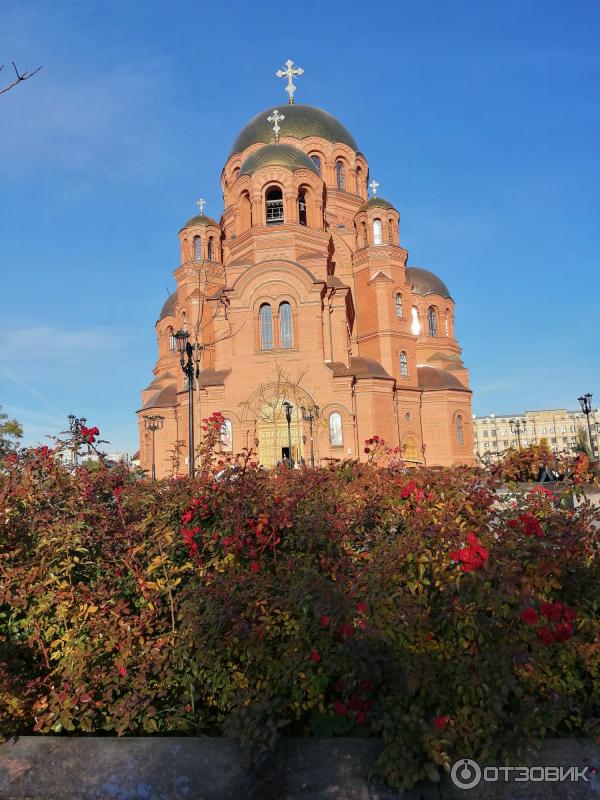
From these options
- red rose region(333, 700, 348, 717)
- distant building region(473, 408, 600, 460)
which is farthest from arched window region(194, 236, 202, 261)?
distant building region(473, 408, 600, 460)

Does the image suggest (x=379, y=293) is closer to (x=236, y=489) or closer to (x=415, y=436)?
(x=415, y=436)

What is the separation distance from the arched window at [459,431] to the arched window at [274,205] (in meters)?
14.9

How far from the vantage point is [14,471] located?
4676 millimetres

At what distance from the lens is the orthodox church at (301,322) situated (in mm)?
26953

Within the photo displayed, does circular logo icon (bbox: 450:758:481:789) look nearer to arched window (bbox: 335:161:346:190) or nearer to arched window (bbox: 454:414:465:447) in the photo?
arched window (bbox: 454:414:465:447)

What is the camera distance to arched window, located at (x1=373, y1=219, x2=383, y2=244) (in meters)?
33.7

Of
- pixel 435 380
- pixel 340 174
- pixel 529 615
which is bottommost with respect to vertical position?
pixel 529 615

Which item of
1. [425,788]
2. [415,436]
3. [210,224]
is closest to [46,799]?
[425,788]

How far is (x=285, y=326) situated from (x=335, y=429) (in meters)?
5.47

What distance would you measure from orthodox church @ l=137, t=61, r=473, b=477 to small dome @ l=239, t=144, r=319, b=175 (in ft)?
0.28

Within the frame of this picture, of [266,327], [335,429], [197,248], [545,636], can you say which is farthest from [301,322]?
[545,636]

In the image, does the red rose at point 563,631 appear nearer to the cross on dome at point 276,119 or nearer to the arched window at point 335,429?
the arched window at point 335,429

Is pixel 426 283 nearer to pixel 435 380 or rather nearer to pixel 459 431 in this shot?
pixel 435 380

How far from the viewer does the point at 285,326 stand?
91.2ft
